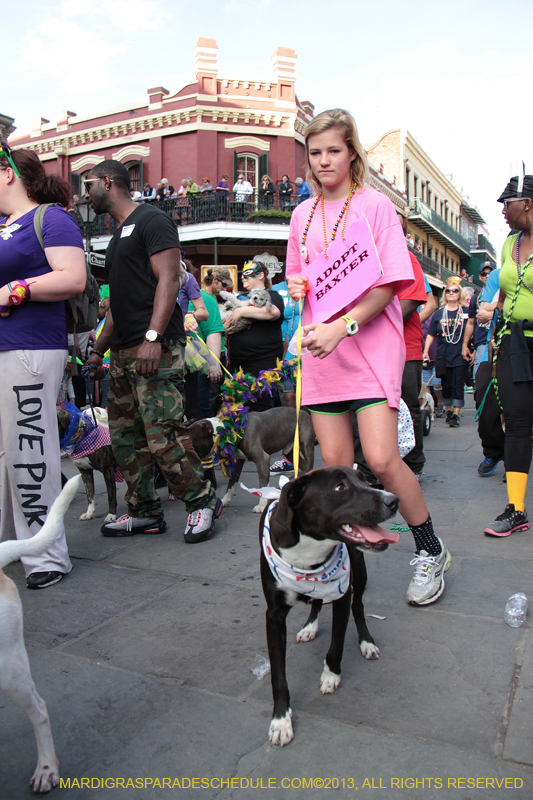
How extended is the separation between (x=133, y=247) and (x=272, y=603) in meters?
2.51

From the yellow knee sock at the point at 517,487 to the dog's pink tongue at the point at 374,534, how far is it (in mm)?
2224

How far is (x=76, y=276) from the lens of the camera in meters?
3.09

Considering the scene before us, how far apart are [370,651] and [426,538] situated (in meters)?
0.65

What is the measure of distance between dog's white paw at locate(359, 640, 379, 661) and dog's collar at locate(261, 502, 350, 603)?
42cm

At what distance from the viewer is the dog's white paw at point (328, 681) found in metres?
2.05

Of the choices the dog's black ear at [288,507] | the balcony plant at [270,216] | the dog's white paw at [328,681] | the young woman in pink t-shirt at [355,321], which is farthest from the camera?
the balcony plant at [270,216]

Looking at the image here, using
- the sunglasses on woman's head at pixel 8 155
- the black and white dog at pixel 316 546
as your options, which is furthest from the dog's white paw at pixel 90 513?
the black and white dog at pixel 316 546

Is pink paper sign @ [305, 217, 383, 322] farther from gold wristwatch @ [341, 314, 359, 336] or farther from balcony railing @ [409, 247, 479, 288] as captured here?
balcony railing @ [409, 247, 479, 288]

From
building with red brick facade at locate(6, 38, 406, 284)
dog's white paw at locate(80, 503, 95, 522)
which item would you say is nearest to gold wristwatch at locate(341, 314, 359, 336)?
dog's white paw at locate(80, 503, 95, 522)

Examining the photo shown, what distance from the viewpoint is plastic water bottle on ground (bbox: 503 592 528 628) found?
2.46 metres

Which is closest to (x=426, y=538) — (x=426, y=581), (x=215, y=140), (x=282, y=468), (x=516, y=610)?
(x=426, y=581)

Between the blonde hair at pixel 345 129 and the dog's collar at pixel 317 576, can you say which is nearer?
the dog's collar at pixel 317 576

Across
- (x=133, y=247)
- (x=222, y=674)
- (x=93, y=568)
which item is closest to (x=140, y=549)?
(x=93, y=568)

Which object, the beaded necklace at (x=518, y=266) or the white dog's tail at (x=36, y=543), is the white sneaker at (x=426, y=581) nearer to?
the white dog's tail at (x=36, y=543)
